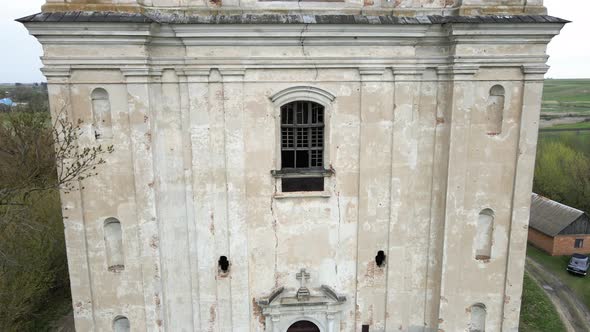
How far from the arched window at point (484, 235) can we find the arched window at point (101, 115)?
9524mm

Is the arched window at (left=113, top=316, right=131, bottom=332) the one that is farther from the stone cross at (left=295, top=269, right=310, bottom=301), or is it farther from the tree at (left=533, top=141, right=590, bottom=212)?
the tree at (left=533, top=141, right=590, bottom=212)

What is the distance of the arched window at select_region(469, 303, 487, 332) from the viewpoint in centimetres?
1116

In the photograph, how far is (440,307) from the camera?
10.9 metres

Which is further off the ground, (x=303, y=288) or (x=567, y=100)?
(x=567, y=100)

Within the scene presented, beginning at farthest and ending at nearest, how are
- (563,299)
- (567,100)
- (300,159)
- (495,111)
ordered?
(567,100) < (563,299) < (300,159) < (495,111)

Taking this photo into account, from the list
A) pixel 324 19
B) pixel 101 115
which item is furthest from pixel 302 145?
pixel 101 115

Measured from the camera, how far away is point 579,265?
2352 centimetres

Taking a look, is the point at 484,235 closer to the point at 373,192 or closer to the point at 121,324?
the point at 373,192

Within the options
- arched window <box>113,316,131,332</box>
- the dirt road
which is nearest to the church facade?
arched window <box>113,316,131,332</box>

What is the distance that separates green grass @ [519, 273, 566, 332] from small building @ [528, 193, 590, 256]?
21.1ft

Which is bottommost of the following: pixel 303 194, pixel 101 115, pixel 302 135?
pixel 303 194

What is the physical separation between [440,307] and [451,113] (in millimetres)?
5068

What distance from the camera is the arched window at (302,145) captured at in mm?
10375

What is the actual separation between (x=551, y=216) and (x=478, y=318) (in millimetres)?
20403
